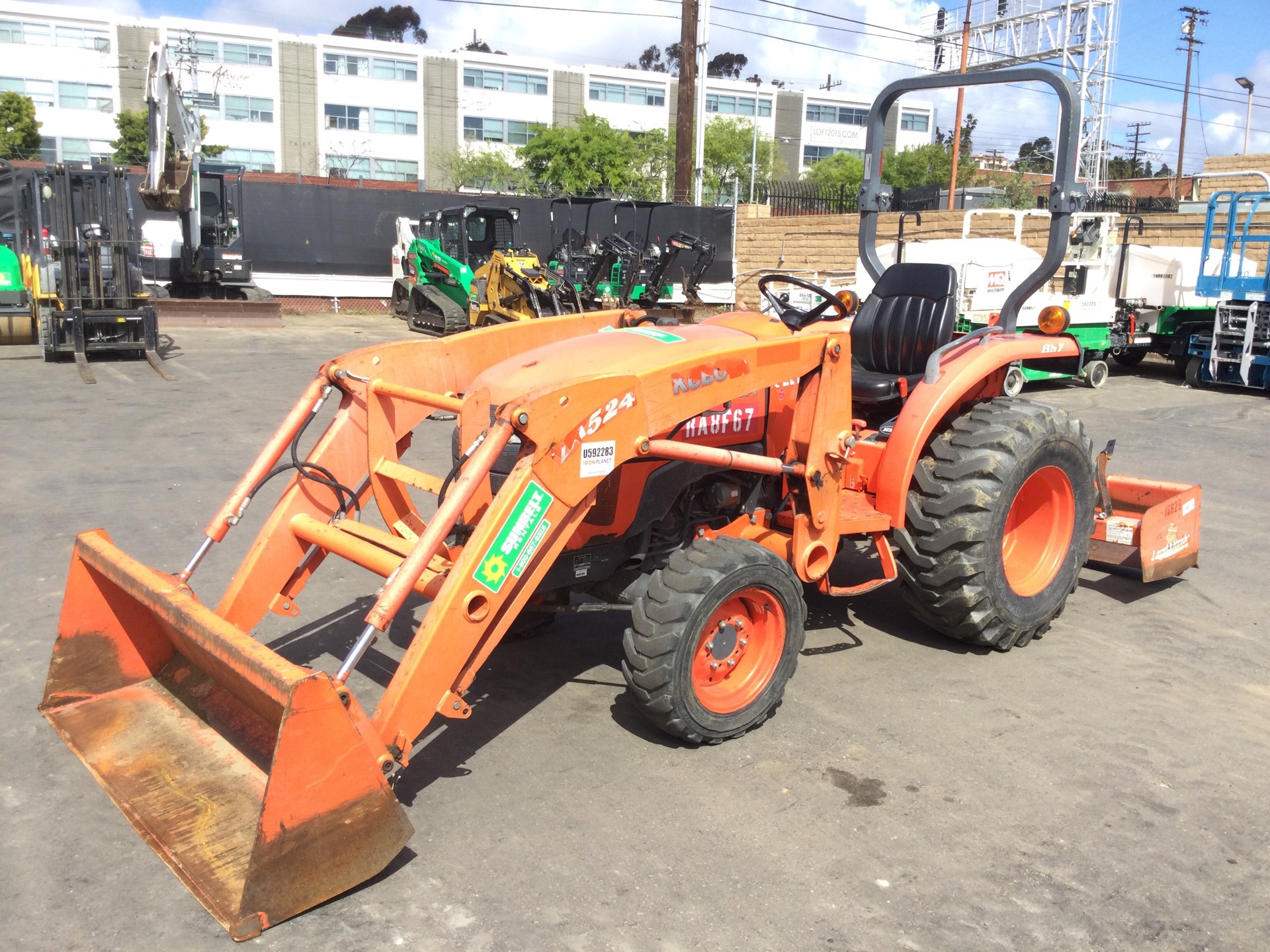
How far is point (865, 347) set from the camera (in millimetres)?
5395

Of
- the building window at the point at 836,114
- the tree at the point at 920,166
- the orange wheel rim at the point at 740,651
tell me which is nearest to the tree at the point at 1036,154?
the tree at the point at 920,166

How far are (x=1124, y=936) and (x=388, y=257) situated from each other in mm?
21496

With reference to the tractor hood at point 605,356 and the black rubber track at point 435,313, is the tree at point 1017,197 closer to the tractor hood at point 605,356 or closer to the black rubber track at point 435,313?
the black rubber track at point 435,313

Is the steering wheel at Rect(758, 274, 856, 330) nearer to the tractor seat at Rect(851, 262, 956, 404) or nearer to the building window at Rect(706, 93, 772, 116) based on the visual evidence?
the tractor seat at Rect(851, 262, 956, 404)

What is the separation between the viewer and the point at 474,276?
18031mm

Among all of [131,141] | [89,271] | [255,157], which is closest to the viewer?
[89,271]

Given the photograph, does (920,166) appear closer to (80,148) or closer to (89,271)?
(80,148)

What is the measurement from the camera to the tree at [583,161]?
39938 millimetres

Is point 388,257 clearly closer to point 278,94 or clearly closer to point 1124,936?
point 1124,936

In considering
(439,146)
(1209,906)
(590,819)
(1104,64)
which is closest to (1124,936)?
(1209,906)

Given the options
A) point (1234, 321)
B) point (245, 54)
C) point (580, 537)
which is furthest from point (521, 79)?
point (580, 537)

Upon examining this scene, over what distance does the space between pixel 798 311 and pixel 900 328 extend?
1.73ft

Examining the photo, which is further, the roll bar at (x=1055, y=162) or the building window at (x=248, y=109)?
the building window at (x=248, y=109)

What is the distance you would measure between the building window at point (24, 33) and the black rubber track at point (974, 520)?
60016mm
